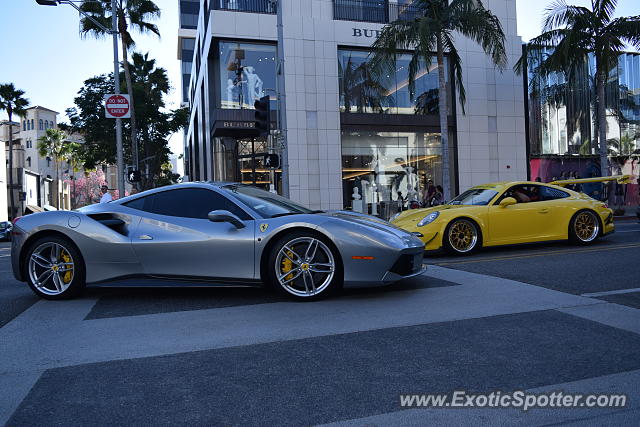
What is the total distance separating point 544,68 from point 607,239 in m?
12.2

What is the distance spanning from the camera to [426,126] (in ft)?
82.7

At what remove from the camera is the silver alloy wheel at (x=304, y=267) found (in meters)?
5.14

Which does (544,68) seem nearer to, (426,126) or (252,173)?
(426,126)

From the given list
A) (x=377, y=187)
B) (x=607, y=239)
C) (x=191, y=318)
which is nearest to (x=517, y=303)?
(x=191, y=318)

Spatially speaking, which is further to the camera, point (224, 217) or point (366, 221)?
point (366, 221)

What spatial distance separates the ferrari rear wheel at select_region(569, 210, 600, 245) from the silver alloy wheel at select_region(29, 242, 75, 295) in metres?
7.82

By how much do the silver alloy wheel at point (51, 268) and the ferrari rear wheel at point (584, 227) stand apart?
25.7ft

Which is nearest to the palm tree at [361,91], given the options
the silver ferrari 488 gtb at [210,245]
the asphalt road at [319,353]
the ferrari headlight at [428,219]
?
the ferrari headlight at [428,219]

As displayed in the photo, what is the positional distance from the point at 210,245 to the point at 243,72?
19733 mm

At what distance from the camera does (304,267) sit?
5168 millimetres

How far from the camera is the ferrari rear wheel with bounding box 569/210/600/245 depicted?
930 cm

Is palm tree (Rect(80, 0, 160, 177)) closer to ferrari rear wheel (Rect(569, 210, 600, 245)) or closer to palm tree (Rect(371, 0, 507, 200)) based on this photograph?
palm tree (Rect(371, 0, 507, 200))

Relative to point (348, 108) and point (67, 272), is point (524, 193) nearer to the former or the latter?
point (67, 272)

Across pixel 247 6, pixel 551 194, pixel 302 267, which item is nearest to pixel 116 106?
pixel 247 6
